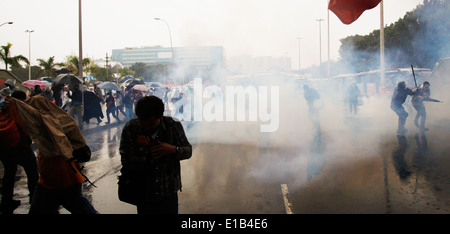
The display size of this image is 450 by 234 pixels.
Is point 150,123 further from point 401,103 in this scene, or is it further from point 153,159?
point 401,103

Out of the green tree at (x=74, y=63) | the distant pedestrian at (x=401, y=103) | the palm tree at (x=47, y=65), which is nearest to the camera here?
the distant pedestrian at (x=401, y=103)

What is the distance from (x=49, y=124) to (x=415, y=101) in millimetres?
9943

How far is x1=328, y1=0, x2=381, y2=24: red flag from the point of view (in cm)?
445

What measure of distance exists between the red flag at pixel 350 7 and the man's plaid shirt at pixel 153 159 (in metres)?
3.25

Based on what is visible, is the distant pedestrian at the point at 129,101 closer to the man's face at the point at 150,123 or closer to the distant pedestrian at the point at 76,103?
the distant pedestrian at the point at 76,103

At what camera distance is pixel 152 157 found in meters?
2.31

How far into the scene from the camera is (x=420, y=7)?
2253cm

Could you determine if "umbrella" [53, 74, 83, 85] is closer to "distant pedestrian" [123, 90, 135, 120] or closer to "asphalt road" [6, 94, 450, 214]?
"distant pedestrian" [123, 90, 135, 120]

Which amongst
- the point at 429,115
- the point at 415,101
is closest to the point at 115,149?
the point at 415,101

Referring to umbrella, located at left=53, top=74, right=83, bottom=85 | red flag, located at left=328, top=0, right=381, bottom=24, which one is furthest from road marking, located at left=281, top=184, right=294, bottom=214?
umbrella, located at left=53, top=74, right=83, bottom=85

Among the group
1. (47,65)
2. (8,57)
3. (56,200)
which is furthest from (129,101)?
(47,65)

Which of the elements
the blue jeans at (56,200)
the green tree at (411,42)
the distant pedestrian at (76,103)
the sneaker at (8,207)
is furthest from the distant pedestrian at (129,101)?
the green tree at (411,42)

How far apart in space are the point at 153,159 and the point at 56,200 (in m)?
1.06

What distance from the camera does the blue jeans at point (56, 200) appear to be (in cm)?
268
